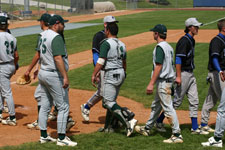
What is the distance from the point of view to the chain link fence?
45.6 metres

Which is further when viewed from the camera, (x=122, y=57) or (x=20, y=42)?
(x=20, y=42)

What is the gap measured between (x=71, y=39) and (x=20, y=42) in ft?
10.5

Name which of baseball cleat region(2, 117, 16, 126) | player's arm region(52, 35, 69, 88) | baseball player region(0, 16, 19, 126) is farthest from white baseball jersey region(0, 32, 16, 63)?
player's arm region(52, 35, 69, 88)

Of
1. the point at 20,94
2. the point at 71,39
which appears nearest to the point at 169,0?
the point at 71,39

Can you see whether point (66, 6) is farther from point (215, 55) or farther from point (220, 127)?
point (220, 127)

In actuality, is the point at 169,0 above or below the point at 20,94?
above

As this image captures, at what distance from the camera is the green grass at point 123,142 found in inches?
279

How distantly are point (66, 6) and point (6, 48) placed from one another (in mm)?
53086

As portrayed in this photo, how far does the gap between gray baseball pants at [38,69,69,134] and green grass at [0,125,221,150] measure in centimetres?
42

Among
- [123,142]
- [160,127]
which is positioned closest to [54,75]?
[123,142]

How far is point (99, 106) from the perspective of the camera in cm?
1078

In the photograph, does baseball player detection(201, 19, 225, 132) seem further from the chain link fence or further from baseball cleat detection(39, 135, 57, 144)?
the chain link fence

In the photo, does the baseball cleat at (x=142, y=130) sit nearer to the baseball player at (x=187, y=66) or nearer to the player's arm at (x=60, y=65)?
the baseball player at (x=187, y=66)

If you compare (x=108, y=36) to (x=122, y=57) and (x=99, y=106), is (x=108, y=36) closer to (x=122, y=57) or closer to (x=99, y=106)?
(x=122, y=57)
